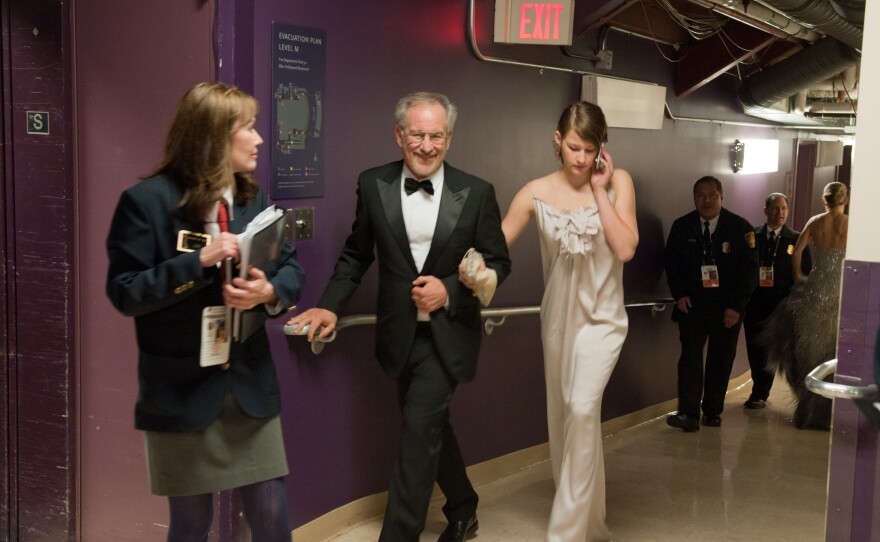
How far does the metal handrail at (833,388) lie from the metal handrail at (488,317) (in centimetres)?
170

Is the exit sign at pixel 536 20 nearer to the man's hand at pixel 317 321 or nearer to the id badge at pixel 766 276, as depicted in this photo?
the man's hand at pixel 317 321

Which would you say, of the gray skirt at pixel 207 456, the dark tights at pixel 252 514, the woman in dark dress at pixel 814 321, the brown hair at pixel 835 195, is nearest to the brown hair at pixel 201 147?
the gray skirt at pixel 207 456

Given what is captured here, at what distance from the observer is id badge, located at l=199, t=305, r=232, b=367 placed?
2.72m

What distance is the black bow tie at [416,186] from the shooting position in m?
3.78

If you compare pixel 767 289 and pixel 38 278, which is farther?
pixel 767 289

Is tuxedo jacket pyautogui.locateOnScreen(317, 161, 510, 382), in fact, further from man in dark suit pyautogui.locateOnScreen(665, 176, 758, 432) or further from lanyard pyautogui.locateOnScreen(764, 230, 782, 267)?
lanyard pyautogui.locateOnScreen(764, 230, 782, 267)

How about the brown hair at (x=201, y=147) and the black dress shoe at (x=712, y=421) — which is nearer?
the brown hair at (x=201, y=147)

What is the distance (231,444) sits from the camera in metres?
2.84

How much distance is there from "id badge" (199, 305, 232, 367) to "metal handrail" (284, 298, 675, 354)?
933mm

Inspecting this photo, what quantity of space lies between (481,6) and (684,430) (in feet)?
10.7

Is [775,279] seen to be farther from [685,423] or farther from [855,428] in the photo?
[855,428]

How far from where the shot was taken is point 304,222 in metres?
3.94

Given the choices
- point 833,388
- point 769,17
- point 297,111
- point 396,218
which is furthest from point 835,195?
point 833,388

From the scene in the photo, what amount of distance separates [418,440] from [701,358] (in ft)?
11.8
